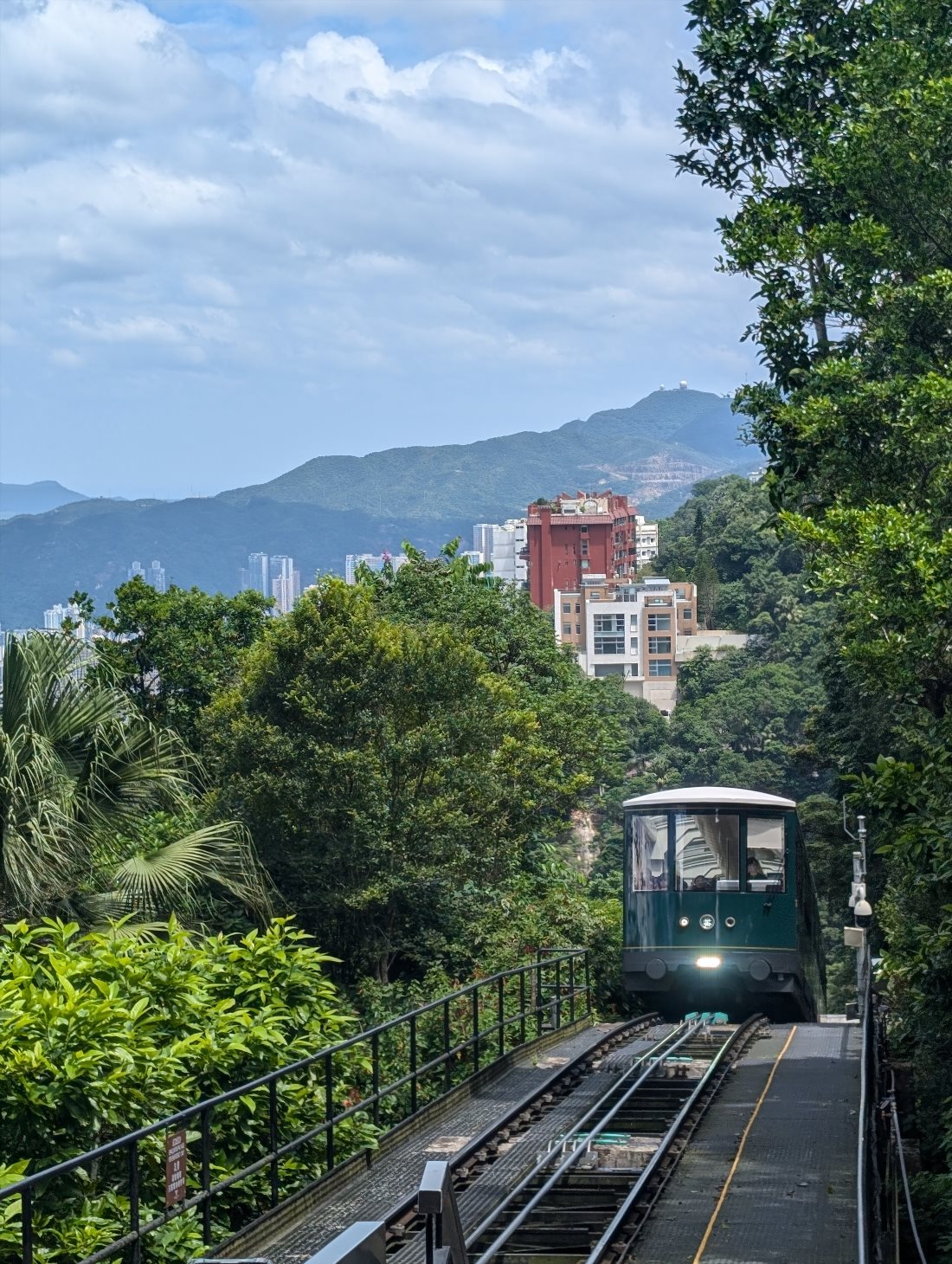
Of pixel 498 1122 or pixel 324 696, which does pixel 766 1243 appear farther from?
pixel 324 696

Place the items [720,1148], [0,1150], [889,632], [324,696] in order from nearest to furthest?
1. [0,1150]
2. [720,1148]
3. [889,632]
4. [324,696]

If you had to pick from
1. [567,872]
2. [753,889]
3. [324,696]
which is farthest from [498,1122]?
[567,872]

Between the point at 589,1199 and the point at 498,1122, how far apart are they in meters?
2.30

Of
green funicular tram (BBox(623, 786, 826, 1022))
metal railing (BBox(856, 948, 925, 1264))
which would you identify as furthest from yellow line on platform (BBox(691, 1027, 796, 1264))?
green funicular tram (BBox(623, 786, 826, 1022))

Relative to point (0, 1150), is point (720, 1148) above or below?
below

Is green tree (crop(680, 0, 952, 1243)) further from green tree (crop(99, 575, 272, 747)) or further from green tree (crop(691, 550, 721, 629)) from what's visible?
green tree (crop(691, 550, 721, 629))

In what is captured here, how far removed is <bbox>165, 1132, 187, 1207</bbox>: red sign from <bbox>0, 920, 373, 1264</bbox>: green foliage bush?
336 millimetres

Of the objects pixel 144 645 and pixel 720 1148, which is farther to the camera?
pixel 144 645

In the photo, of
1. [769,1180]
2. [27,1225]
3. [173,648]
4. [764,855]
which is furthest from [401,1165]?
[173,648]

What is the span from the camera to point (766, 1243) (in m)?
10.4

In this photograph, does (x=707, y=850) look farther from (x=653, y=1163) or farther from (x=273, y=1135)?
(x=273, y=1135)

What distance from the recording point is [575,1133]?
14039 mm

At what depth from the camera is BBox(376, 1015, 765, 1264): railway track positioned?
10.5 metres

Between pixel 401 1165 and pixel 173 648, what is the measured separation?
23.6 meters
